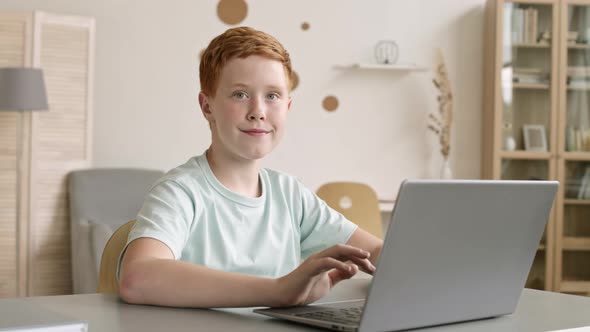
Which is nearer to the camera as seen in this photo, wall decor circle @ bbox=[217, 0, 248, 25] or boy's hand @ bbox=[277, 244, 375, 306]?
boy's hand @ bbox=[277, 244, 375, 306]

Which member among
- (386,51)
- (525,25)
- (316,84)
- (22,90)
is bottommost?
(22,90)

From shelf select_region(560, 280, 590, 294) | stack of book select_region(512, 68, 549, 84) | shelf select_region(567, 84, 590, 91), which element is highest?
stack of book select_region(512, 68, 549, 84)

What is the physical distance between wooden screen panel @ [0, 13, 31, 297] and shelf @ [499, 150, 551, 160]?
9.34 feet

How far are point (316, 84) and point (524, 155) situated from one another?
135 centimetres

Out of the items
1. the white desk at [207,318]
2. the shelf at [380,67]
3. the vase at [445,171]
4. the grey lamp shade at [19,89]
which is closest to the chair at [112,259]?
the white desk at [207,318]

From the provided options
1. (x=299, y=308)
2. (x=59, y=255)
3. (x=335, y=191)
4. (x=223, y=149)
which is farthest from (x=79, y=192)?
(x=299, y=308)

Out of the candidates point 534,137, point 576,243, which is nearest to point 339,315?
point 534,137

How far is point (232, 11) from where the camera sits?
4.93m

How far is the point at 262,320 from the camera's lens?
3.59 ft

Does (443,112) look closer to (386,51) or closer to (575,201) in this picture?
(386,51)

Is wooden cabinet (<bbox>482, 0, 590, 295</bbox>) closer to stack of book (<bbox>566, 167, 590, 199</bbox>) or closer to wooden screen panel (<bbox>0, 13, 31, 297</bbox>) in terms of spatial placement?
stack of book (<bbox>566, 167, 590, 199</bbox>)

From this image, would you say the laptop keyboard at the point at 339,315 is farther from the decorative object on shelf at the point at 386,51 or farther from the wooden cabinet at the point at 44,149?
the decorative object on shelf at the point at 386,51

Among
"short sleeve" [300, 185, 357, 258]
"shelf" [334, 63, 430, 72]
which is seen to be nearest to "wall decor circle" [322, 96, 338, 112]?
"shelf" [334, 63, 430, 72]

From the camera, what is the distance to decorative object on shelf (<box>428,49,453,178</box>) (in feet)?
17.0
